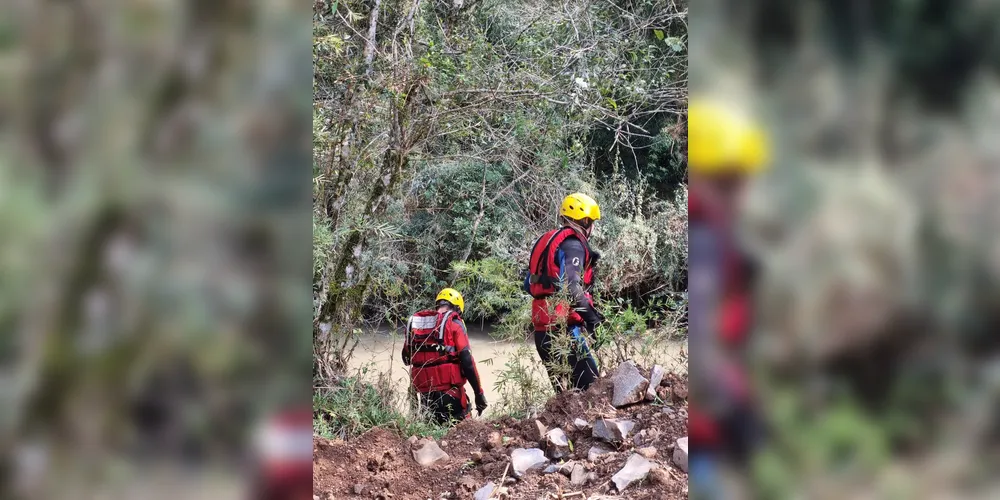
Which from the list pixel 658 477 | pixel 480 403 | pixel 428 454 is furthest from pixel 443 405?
pixel 658 477

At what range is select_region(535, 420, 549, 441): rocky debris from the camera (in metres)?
4.65

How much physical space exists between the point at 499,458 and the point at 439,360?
96.7 inches

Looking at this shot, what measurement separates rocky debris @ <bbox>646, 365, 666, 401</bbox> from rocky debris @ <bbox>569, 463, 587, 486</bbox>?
1.01m

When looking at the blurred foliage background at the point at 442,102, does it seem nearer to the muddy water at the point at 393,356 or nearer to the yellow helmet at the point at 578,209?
the muddy water at the point at 393,356

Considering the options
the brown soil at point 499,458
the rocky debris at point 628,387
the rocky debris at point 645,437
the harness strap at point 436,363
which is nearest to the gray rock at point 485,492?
the brown soil at point 499,458

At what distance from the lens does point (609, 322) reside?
6.36 m

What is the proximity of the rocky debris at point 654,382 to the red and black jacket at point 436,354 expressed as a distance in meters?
2.32

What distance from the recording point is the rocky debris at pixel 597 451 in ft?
13.9

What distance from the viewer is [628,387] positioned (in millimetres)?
4949
